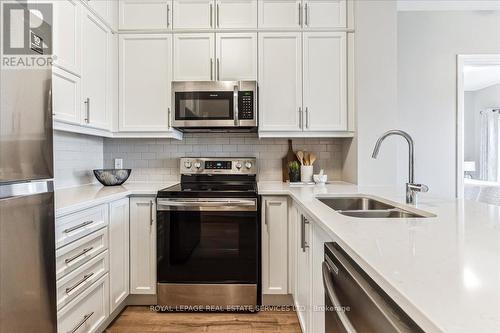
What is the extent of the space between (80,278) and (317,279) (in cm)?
126

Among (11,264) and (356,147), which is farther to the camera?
(356,147)

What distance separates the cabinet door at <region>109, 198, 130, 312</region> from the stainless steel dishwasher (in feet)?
4.92

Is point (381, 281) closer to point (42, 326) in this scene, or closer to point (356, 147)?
point (42, 326)

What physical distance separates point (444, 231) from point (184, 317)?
185 centimetres

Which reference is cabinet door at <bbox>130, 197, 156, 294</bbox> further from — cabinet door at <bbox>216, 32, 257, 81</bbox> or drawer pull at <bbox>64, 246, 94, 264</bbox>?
cabinet door at <bbox>216, 32, 257, 81</bbox>

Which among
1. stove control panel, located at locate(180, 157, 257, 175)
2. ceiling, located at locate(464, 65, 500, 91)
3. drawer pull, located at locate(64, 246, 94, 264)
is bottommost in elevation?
drawer pull, located at locate(64, 246, 94, 264)

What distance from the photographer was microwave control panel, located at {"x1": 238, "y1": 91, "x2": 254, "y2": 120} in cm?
242

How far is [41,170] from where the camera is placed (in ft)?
3.69

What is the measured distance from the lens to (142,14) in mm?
2541

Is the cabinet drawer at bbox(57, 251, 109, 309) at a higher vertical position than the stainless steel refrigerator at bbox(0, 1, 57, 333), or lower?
lower

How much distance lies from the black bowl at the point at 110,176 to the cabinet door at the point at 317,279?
5.68 ft

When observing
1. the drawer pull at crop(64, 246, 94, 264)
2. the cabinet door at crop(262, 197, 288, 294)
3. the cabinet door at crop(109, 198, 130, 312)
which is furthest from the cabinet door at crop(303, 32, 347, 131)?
the drawer pull at crop(64, 246, 94, 264)

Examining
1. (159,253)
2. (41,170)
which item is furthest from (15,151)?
(159,253)

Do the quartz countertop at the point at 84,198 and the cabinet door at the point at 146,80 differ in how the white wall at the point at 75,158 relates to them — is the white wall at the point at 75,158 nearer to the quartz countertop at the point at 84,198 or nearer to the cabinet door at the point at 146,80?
the quartz countertop at the point at 84,198
